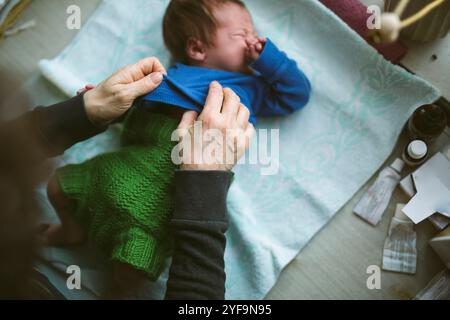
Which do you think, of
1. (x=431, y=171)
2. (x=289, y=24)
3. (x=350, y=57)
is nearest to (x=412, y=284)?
(x=431, y=171)

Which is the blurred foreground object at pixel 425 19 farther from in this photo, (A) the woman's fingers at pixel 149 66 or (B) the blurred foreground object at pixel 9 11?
(B) the blurred foreground object at pixel 9 11

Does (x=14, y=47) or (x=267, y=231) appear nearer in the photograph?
(x=267, y=231)

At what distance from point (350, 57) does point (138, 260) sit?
73 centimetres

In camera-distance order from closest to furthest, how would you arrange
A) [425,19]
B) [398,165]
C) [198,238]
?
[198,238] → [425,19] → [398,165]

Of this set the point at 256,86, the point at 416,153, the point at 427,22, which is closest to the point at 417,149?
the point at 416,153

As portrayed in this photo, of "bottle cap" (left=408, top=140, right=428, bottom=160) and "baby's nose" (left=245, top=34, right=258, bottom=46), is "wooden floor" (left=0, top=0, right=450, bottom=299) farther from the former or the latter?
"baby's nose" (left=245, top=34, right=258, bottom=46)

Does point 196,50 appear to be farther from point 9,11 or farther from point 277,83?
point 9,11

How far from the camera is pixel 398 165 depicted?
106 centimetres

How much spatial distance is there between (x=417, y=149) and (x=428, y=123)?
68mm

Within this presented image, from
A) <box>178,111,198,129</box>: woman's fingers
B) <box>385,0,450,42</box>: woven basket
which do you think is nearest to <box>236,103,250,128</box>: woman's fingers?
<box>178,111,198,129</box>: woman's fingers

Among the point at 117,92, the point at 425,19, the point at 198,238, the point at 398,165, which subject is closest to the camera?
the point at 198,238

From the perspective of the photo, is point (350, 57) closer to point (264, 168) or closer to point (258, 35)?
point (258, 35)

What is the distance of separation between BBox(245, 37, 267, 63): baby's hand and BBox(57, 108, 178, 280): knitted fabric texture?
25 centimetres
